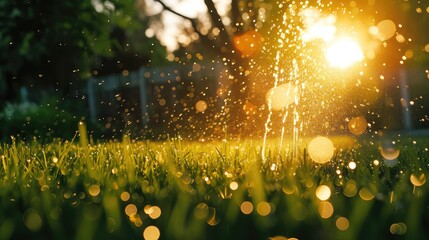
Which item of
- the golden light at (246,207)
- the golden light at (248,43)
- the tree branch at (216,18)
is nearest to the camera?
the golden light at (246,207)

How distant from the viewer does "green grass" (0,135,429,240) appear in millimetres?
2049

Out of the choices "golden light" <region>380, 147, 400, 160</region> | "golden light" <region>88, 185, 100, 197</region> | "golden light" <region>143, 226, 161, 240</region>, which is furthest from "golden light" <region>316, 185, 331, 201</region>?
"golden light" <region>380, 147, 400, 160</region>

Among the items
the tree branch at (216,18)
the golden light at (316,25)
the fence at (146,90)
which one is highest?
the fence at (146,90)

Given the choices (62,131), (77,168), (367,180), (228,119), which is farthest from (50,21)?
(367,180)

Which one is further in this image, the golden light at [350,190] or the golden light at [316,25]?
the golden light at [316,25]

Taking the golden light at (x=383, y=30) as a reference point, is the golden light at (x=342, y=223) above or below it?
below

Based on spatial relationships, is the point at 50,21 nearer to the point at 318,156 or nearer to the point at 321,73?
the point at 321,73

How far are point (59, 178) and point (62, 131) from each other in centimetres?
981

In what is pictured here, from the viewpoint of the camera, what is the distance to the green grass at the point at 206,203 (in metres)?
2.05

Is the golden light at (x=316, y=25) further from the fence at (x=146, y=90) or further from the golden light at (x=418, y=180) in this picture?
the fence at (x=146, y=90)

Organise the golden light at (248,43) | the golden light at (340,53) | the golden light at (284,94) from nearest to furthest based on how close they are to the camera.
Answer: the golden light at (340,53) < the golden light at (284,94) < the golden light at (248,43)

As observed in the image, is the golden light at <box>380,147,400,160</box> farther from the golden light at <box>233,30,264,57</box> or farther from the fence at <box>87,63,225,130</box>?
the fence at <box>87,63,225,130</box>

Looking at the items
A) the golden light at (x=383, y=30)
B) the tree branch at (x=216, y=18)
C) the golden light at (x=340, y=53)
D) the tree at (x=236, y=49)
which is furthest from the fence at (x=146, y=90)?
the golden light at (x=340, y=53)

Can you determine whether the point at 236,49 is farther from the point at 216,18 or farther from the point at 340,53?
the point at 340,53
